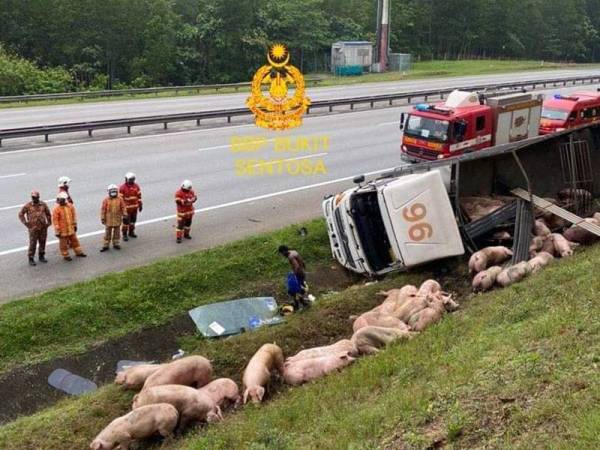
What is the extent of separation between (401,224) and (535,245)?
8.74ft

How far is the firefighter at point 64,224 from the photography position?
12.3 m

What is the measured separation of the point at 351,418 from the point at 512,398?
1.54 meters

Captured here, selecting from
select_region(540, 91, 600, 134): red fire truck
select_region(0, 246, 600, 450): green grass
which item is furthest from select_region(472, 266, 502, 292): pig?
select_region(540, 91, 600, 134): red fire truck

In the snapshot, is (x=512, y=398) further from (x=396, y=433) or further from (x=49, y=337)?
(x=49, y=337)

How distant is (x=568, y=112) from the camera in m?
22.8

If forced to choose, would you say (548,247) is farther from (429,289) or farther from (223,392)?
(223,392)

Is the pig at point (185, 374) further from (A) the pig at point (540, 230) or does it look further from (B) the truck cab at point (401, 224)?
(A) the pig at point (540, 230)

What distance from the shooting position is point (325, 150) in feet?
75.5

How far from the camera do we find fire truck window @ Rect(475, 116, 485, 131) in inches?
771

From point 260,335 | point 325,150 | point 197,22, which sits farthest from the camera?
point 197,22

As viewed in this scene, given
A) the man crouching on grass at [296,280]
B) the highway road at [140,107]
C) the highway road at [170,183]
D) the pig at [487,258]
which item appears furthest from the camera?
the highway road at [140,107]

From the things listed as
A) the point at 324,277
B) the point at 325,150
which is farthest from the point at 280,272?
the point at 325,150

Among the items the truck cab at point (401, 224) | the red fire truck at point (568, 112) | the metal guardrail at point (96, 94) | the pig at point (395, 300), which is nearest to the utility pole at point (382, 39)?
the metal guardrail at point (96, 94)

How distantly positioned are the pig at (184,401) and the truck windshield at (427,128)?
1295 cm
